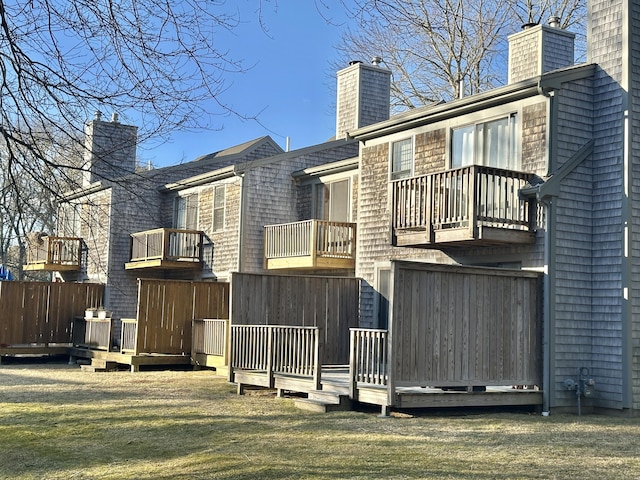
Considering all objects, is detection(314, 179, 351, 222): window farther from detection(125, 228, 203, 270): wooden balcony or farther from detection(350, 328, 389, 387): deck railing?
detection(350, 328, 389, 387): deck railing

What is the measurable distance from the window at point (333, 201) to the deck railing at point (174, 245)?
15.5 feet

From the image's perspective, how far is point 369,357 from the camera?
1373 cm

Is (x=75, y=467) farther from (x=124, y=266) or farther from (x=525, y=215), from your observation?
(x=124, y=266)

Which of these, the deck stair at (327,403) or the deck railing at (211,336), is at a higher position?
the deck railing at (211,336)

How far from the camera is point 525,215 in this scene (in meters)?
15.0

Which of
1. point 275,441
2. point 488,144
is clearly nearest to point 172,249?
point 488,144

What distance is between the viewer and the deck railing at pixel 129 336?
69.5 ft

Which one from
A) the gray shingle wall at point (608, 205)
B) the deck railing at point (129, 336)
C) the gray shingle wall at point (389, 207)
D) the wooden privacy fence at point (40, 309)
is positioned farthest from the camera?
the wooden privacy fence at point (40, 309)

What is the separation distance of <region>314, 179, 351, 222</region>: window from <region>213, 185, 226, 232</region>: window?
A: 340cm

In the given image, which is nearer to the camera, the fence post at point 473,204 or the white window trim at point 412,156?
the fence post at point 473,204

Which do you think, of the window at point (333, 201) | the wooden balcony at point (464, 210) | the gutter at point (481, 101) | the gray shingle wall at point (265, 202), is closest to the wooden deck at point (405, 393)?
the wooden balcony at point (464, 210)

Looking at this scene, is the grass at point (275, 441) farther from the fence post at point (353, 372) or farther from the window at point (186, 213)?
the window at point (186, 213)

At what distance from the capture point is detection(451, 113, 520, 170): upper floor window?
15820 mm

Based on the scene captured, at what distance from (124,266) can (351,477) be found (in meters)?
22.3
